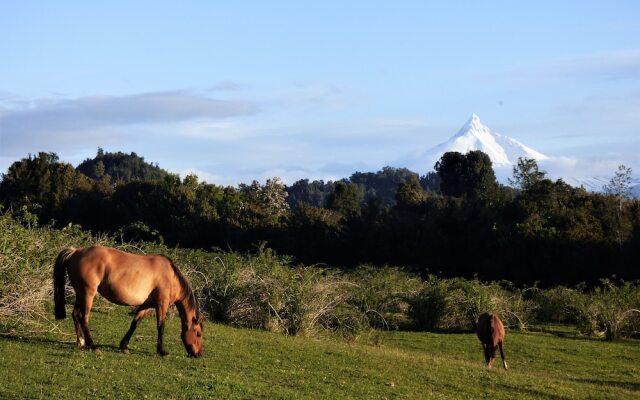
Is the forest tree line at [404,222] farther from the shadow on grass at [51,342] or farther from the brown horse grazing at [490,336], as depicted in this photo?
the shadow on grass at [51,342]

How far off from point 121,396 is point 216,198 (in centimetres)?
5218

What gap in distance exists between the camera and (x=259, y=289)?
21.1 metres

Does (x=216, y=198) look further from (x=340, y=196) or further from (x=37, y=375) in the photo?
(x=37, y=375)

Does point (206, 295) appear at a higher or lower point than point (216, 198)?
lower

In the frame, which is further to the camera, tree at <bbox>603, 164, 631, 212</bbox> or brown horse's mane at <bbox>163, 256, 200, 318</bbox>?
tree at <bbox>603, 164, 631, 212</bbox>

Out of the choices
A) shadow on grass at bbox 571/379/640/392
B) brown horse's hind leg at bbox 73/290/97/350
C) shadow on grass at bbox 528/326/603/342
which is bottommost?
shadow on grass at bbox 571/379/640/392

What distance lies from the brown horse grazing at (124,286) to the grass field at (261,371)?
1.28 feet

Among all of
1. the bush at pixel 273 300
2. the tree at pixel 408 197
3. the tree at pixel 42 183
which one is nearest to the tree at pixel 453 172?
the tree at pixel 408 197

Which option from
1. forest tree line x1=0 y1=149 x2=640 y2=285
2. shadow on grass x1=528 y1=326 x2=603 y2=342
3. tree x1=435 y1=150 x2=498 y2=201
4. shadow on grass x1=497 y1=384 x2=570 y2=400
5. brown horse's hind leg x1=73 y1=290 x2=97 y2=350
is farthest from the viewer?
tree x1=435 y1=150 x2=498 y2=201

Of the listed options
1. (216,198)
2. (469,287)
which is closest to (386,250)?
(216,198)

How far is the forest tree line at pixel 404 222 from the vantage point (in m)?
42.3

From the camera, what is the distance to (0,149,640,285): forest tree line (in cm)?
4231

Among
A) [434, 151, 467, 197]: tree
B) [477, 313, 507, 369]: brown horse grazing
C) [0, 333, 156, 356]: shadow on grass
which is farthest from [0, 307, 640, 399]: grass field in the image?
[434, 151, 467, 197]: tree

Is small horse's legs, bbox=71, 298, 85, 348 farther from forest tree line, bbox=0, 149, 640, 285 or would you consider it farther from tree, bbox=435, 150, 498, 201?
tree, bbox=435, 150, 498, 201
